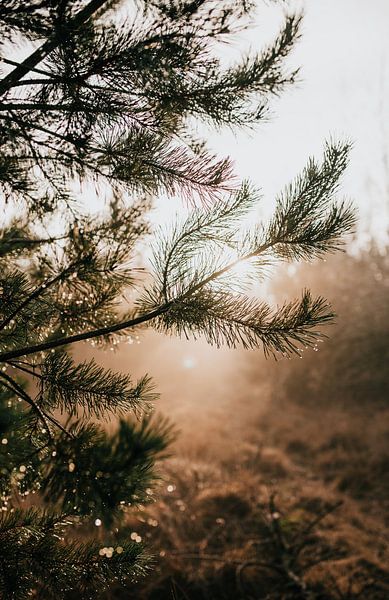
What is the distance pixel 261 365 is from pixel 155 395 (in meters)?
15.6

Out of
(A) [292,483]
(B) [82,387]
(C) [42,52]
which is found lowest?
(B) [82,387]

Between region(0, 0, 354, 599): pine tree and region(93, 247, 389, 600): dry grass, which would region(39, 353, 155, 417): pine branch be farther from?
region(93, 247, 389, 600): dry grass

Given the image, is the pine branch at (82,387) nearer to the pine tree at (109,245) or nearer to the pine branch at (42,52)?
the pine tree at (109,245)

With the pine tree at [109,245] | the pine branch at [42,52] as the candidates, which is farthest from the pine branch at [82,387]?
the pine branch at [42,52]

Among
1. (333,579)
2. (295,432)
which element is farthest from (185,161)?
(295,432)

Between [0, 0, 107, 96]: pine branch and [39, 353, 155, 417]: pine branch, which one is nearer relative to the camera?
[0, 0, 107, 96]: pine branch

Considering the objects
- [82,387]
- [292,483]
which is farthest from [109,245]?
[292,483]

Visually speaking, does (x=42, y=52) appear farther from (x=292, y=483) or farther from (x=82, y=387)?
(x=292, y=483)

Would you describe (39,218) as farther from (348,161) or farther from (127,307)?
(348,161)

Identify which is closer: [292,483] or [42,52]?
[42,52]

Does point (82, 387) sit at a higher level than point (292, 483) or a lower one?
lower

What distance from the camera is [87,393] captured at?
1.58m

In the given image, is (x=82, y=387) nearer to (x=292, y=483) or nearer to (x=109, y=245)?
(x=109, y=245)

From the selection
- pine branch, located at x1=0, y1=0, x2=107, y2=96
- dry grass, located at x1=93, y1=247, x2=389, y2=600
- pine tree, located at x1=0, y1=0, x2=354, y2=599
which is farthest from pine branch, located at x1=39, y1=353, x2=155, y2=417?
pine branch, located at x1=0, y1=0, x2=107, y2=96
